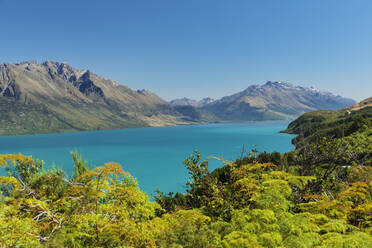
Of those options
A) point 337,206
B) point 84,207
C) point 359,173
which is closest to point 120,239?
point 84,207

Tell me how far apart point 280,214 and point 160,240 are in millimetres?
4818

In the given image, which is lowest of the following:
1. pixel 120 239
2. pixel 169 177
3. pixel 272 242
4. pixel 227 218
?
pixel 169 177

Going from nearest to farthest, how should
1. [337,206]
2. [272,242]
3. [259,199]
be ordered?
1. [272,242]
2. [337,206]
3. [259,199]

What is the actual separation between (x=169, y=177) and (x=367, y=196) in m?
57.7

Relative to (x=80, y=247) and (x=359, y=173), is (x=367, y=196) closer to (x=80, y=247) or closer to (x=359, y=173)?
(x=359, y=173)

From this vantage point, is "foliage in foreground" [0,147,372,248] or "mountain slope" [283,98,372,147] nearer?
"foliage in foreground" [0,147,372,248]

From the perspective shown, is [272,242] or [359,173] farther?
[359,173]

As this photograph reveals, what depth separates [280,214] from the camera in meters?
8.56

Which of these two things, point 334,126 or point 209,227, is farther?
point 334,126

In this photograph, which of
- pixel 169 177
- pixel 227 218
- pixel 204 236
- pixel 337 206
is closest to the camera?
pixel 204 236

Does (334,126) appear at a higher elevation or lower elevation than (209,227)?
higher

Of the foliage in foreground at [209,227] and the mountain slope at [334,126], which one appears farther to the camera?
the mountain slope at [334,126]

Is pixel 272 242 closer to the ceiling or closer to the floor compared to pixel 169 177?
closer to the ceiling

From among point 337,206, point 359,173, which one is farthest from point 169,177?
point 337,206
